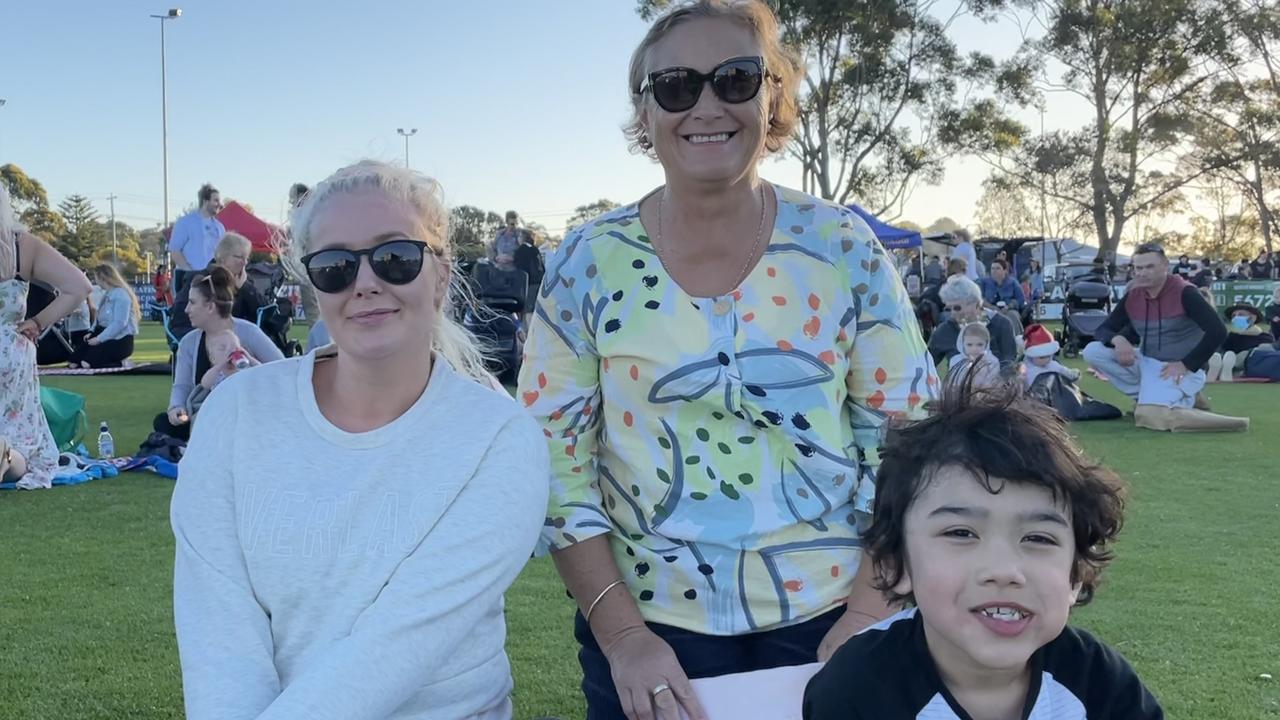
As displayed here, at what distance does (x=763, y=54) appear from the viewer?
2154 millimetres

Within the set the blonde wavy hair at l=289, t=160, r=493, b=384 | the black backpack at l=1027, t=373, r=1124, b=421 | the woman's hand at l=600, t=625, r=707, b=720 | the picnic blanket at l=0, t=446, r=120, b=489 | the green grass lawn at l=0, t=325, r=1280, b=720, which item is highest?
the blonde wavy hair at l=289, t=160, r=493, b=384

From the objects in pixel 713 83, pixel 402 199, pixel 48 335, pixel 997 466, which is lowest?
pixel 48 335

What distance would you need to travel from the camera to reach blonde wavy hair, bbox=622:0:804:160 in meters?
2.17

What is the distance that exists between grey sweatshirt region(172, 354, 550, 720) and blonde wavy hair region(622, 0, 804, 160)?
793mm

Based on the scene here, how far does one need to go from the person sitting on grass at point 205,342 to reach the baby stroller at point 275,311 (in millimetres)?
575

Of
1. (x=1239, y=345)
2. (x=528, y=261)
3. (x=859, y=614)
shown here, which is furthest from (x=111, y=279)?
(x=1239, y=345)

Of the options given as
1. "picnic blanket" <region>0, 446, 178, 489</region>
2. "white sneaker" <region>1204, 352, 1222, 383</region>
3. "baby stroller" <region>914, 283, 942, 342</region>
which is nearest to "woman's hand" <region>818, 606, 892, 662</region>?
"picnic blanket" <region>0, 446, 178, 489</region>

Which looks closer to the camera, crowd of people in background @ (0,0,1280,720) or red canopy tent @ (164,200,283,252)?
crowd of people in background @ (0,0,1280,720)

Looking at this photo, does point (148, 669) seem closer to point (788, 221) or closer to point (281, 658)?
point (281, 658)

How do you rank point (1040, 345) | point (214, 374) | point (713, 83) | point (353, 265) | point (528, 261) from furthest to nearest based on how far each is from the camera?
point (528, 261)
point (1040, 345)
point (214, 374)
point (713, 83)
point (353, 265)

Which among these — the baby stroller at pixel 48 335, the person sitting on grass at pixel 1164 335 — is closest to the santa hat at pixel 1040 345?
the person sitting on grass at pixel 1164 335

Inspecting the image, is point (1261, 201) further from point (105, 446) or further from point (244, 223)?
point (105, 446)

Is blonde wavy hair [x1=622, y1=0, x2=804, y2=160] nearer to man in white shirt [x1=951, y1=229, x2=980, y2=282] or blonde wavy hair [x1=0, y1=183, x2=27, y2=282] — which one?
blonde wavy hair [x1=0, y1=183, x2=27, y2=282]

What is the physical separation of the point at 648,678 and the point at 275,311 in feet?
34.4
